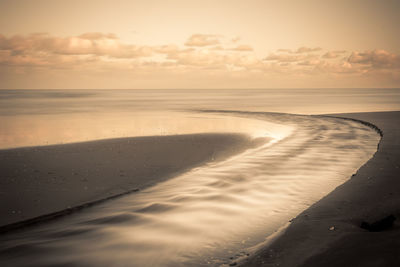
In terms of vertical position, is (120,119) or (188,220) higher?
(120,119)

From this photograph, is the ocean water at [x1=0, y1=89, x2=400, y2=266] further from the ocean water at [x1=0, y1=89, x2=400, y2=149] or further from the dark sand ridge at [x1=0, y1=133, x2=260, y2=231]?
the ocean water at [x1=0, y1=89, x2=400, y2=149]

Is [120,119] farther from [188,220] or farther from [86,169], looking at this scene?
[188,220]

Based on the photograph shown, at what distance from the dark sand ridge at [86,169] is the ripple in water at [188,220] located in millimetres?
839

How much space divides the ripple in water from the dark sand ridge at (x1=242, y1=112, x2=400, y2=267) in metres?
0.56

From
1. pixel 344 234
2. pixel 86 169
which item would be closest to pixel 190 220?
pixel 344 234

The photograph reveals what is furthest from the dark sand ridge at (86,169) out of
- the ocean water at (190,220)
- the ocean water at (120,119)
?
the ocean water at (120,119)

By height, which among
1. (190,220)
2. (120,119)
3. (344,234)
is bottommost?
(190,220)

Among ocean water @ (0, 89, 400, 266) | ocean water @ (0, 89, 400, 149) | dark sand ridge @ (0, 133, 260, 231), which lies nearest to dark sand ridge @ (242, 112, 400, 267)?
ocean water @ (0, 89, 400, 266)

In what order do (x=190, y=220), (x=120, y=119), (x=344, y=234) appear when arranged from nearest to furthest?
(x=344, y=234), (x=190, y=220), (x=120, y=119)

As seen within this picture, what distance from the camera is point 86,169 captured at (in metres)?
11.4

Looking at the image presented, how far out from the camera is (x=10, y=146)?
17234 mm

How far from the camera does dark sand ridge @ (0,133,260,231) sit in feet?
26.3

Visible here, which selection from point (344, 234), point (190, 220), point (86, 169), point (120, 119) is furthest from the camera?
point (120, 119)

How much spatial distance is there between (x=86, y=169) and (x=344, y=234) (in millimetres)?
8890
